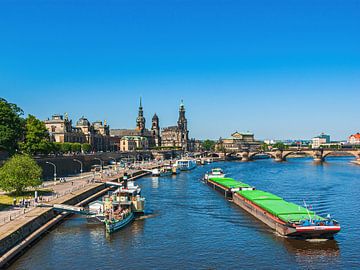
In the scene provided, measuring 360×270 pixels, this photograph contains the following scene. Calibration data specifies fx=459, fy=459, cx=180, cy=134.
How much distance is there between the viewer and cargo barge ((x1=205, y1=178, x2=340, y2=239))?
152 feet

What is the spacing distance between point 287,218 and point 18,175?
38.6 metres

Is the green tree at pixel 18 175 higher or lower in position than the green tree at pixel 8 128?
lower

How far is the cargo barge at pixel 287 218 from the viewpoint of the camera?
4621 cm

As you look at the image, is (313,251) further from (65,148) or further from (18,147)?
(65,148)

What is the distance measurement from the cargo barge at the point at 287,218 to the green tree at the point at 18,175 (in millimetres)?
31911

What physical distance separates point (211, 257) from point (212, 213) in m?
23.7

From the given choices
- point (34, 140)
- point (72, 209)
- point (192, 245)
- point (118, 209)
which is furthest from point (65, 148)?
point (192, 245)

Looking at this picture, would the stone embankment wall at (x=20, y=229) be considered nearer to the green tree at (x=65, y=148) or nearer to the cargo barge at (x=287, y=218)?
the cargo barge at (x=287, y=218)

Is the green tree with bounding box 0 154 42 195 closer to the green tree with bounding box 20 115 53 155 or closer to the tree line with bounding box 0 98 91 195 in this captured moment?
the tree line with bounding box 0 98 91 195

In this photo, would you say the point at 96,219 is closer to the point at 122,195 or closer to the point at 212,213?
the point at 122,195

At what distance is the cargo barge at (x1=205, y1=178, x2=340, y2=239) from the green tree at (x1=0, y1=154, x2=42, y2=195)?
105 feet

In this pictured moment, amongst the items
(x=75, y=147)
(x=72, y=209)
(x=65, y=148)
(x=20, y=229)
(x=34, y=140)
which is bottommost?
(x=20, y=229)

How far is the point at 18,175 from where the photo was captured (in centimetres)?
6606

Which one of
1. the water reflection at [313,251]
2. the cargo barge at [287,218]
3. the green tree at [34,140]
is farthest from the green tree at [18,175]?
the green tree at [34,140]
